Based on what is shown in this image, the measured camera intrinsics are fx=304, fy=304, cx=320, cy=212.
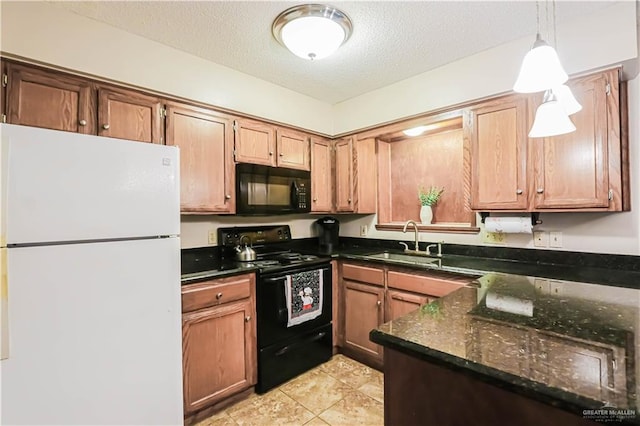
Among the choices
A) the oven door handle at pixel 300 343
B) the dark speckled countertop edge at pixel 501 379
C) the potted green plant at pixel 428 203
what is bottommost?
the oven door handle at pixel 300 343

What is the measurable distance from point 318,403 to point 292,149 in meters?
2.03

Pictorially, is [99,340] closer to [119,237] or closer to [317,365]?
[119,237]

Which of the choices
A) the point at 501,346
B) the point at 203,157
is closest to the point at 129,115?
the point at 203,157

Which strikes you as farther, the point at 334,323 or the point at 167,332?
the point at 334,323

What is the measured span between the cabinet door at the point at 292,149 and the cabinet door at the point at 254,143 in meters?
0.08

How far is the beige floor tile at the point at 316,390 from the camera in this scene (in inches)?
80.5

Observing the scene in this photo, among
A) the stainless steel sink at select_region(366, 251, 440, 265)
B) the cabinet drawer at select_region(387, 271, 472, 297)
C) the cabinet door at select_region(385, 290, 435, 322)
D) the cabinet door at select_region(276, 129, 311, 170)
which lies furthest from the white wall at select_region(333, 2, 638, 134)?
the cabinet door at select_region(385, 290, 435, 322)

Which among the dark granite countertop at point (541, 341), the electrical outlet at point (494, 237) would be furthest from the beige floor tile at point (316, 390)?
the electrical outlet at point (494, 237)

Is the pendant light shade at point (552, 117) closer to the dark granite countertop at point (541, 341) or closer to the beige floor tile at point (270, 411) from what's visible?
the dark granite countertop at point (541, 341)

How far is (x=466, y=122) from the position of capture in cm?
223

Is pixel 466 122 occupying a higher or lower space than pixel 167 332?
higher

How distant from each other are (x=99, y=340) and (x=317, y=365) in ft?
5.46

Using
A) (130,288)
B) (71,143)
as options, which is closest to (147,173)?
(71,143)

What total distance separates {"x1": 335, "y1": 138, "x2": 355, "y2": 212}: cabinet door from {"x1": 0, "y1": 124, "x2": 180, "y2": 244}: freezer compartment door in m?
1.75
